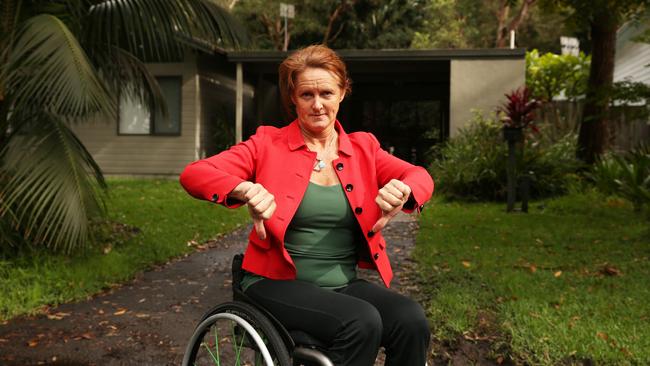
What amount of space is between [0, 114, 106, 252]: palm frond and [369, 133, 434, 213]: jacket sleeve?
151 inches

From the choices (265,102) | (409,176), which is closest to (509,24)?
(265,102)

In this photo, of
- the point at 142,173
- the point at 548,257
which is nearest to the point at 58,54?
the point at 548,257

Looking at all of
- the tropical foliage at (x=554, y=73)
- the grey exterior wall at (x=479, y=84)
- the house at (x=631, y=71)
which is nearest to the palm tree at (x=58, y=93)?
the house at (x=631, y=71)

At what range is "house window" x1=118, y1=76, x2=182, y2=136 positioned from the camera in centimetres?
1852

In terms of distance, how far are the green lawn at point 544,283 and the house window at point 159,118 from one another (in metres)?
9.71

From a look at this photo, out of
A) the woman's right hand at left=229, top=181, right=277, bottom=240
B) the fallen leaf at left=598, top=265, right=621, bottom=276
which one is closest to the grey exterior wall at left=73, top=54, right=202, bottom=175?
the fallen leaf at left=598, top=265, right=621, bottom=276

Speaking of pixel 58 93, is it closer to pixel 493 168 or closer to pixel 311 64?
pixel 311 64

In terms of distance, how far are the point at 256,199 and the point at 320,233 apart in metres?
0.39

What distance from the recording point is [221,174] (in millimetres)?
2305

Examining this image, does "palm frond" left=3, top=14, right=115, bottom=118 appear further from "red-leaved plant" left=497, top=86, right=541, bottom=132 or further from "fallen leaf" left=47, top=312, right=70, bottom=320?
"red-leaved plant" left=497, top=86, right=541, bottom=132

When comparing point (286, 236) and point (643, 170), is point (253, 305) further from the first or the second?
point (643, 170)

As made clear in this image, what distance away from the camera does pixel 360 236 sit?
2.58 m

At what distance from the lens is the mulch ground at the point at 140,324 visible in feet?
14.4

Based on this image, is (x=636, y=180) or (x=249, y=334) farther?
(x=636, y=180)
